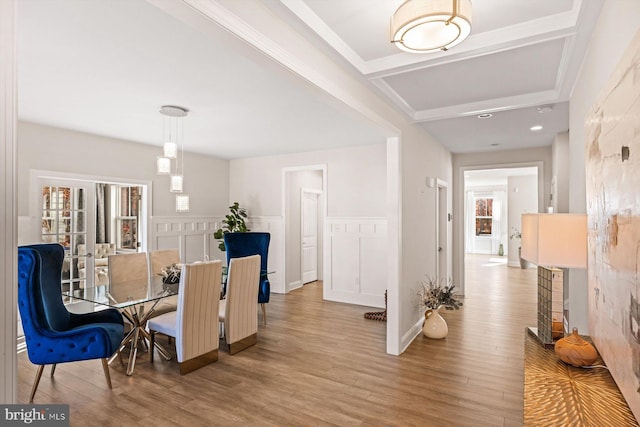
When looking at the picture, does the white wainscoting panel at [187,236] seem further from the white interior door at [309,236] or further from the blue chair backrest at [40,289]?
the blue chair backrest at [40,289]

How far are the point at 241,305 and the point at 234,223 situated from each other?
3040mm

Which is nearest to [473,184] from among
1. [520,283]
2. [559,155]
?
[520,283]

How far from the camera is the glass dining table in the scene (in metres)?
3.07

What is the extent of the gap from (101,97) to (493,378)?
4.47 metres

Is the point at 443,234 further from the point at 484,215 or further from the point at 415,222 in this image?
the point at 484,215

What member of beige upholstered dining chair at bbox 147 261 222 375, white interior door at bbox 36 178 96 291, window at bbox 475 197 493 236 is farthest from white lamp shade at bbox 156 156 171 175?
window at bbox 475 197 493 236

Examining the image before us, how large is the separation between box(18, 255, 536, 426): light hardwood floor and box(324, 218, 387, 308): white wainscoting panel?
4.21ft

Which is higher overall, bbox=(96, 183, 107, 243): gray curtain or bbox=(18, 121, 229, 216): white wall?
bbox=(18, 121, 229, 216): white wall

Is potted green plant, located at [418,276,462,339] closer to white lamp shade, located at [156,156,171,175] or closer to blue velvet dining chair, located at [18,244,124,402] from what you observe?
blue velvet dining chair, located at [18,244,124,402]

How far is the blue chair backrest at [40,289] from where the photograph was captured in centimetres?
245

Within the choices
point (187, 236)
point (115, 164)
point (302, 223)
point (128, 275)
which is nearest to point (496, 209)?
point (302, 223)

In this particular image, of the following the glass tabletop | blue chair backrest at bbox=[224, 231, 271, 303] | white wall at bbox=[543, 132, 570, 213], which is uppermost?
white wall at bbox=[543, 132, 570, 213]

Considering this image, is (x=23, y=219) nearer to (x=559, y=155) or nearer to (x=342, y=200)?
(x=342, y=200)

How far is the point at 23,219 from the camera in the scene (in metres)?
4.07
